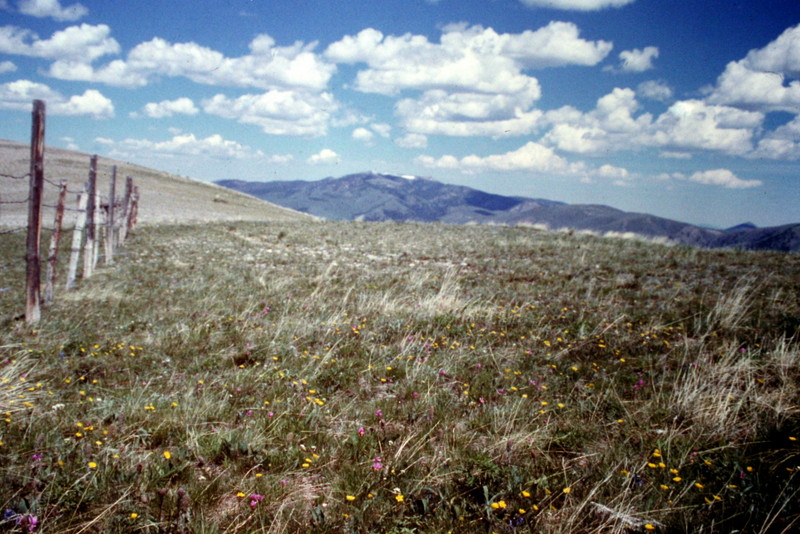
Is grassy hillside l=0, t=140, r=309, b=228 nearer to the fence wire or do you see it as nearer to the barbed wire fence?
the fence wire

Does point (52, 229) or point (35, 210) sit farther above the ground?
point (35, 210)

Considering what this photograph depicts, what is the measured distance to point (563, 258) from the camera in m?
15.1

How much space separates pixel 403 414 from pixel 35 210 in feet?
25.9

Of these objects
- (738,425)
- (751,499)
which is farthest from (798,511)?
(738,425)

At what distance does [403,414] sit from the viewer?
13.7 ft

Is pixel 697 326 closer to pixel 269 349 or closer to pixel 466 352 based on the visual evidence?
pixel 466 352

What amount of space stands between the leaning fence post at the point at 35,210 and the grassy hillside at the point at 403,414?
443 millimetres

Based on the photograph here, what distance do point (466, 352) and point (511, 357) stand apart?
598 mm

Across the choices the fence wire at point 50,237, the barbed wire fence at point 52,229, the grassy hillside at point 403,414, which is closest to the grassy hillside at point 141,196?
the fence wire at point 50,237

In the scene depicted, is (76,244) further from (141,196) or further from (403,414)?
(141,196)

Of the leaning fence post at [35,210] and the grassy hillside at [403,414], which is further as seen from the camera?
the leaning fence post at [35,210]

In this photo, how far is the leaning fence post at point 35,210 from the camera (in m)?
7.79

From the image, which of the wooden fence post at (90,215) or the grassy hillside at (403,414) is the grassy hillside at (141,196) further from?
the grassy hillside at (403,414)

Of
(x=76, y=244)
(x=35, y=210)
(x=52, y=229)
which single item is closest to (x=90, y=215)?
(x=52, y=229)
